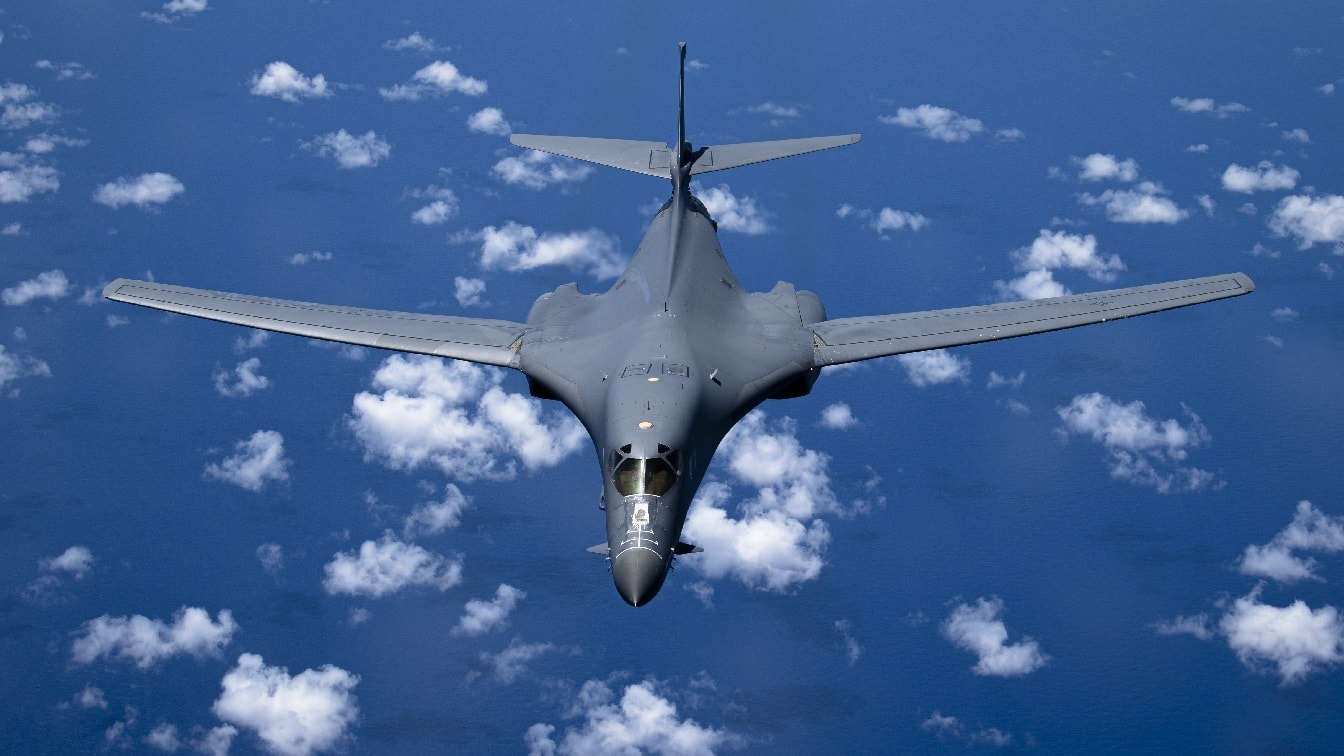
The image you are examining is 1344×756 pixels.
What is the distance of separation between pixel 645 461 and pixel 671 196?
16.5 m

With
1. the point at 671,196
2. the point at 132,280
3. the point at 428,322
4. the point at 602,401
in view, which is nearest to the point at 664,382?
the point at 602,401

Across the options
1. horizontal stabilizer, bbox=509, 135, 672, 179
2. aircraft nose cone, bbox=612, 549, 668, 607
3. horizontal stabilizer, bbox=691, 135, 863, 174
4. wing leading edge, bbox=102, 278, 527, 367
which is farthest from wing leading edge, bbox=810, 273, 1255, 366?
aircraft nose cone, bbox=612, 549, 668, 607

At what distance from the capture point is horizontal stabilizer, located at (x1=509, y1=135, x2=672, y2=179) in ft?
157

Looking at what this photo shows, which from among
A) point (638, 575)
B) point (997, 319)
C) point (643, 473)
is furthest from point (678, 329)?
point (638, 575)

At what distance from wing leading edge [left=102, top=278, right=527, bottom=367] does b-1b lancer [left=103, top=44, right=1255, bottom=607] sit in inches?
1.7

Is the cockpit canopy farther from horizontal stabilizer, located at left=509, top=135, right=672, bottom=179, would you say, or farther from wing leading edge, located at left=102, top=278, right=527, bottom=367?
horizontal stabilizer, located at left=509, top=135, right=672, bottom=179

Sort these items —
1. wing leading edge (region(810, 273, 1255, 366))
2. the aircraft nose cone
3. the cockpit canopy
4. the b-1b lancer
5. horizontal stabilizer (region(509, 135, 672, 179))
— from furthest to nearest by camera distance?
horizontal stabilizer (region(509, 135, 672, 179)), wing leading edge (region(810, 273, 1255, 366)), the b-1b lancer, the cockpit canopy, the aircraft nose cone

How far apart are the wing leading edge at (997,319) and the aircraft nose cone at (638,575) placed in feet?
36.6

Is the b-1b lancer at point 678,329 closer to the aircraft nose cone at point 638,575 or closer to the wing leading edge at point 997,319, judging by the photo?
the wing leading edge at point 997,319

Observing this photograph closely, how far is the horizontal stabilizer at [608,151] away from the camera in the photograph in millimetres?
47750

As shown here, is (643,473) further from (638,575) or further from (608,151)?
(608,151)

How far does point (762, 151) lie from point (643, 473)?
18.2 m

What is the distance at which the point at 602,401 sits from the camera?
37.8 m

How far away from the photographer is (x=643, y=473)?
33.1 meters
